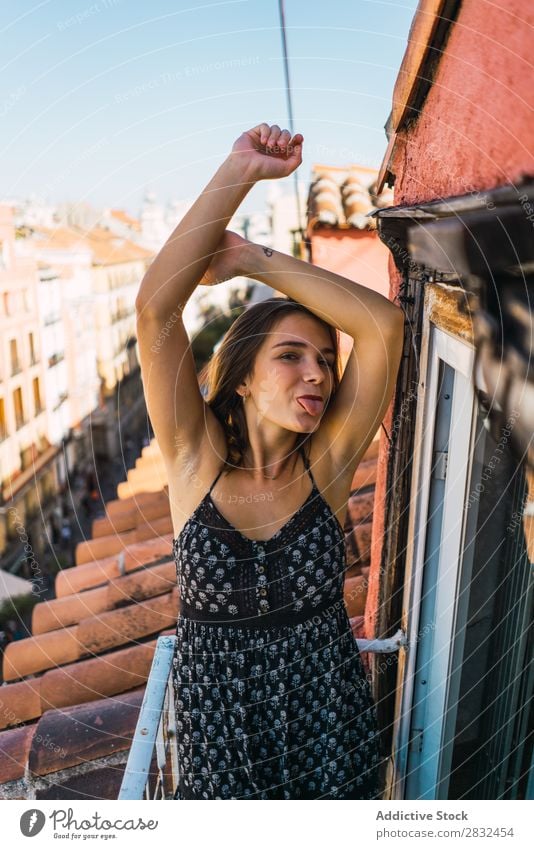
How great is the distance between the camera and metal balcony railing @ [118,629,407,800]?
38.5 inches

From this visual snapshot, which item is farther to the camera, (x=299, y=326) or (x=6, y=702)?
(x=6, y=702)

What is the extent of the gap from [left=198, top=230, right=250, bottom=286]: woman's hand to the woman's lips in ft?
0.63

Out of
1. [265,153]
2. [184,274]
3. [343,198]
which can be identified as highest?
[343,198]

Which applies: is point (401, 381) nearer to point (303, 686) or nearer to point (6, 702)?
point (303, 686)

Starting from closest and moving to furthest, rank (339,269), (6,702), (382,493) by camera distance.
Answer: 1. (382,493)
2. (6,702)
3. (339,269)

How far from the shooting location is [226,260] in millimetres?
908

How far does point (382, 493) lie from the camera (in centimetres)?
146

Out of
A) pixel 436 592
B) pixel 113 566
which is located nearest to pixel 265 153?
pixel 436 592

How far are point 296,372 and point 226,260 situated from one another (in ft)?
0.58

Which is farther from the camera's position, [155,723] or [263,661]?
[155,723]

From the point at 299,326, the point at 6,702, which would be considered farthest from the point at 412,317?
the point at 6,702

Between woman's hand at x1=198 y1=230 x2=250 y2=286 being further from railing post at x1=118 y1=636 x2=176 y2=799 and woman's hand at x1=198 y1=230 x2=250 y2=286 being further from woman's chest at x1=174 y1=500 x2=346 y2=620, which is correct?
railing post at x1=118 y1=636 x2=176 y2=799

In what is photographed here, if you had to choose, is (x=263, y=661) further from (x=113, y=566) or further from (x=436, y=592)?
(x=113, y=566)
